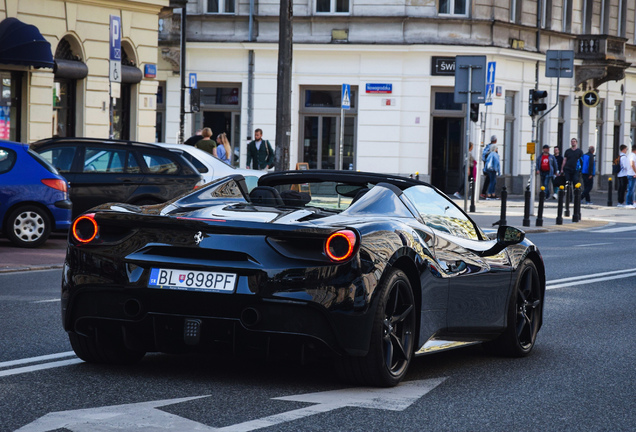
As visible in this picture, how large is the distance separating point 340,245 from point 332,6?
32.9 metres

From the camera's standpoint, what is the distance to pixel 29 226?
1605 centimetres

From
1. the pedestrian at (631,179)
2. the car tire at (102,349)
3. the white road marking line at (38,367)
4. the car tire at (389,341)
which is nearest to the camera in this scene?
the car tire at (389,341)

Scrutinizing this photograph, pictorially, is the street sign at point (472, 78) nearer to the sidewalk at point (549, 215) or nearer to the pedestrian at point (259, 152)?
the sidewalk at point (549, 215)

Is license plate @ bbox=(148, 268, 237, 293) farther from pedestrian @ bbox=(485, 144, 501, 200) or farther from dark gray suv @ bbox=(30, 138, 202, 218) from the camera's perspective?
pedestrian @ bbox=(485, 144, 501, 200)

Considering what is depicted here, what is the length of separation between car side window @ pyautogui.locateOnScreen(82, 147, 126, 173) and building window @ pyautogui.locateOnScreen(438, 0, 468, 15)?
71.9ft

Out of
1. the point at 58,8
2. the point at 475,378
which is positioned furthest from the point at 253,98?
the point at 475,378

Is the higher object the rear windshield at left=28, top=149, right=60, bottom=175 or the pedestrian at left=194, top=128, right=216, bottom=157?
the pedestrian at left=194, top=128, right=216, bottom=157

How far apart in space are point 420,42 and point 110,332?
31.8 m

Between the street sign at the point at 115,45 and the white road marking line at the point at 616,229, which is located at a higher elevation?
the street sign at the point at 115,45

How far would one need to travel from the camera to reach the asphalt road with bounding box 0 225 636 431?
5363mm

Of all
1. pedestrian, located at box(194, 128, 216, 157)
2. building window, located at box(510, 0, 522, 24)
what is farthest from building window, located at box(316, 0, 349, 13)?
pedestrian, located at box(194, 128, 216, 157)

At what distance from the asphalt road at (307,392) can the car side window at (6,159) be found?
7.30 m

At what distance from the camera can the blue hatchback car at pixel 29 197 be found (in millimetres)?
15875

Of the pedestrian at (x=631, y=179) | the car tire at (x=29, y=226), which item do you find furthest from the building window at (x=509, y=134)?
the car tire at (x=29, y=226)
